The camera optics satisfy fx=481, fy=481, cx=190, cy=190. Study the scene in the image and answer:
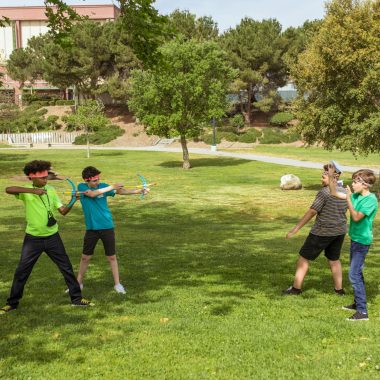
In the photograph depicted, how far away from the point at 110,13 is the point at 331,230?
87.6m

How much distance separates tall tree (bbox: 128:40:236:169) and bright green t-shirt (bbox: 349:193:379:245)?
26960mm

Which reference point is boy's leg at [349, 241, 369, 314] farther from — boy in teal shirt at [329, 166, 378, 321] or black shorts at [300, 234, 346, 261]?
black shorts at [300, 234, 346, 261]

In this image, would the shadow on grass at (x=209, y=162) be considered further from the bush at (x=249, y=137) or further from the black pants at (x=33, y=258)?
the black pants at (x=33, y=258)

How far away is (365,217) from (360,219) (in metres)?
0.10

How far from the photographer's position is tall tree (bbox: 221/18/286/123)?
6088cm

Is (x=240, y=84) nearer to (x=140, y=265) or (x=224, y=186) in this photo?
(x=224, y=186)

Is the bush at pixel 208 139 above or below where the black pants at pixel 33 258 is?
above

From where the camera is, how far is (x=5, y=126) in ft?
204

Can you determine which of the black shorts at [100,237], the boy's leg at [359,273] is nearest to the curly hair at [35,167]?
the black shorts at [100,237]

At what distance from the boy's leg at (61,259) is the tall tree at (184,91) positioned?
26574mm

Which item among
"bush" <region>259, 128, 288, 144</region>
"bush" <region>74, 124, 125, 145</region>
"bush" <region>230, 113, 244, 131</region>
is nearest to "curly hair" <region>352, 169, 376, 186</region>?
"bush" <region>259, 128, 288, 144</region>

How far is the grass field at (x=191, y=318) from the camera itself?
4.80 metres

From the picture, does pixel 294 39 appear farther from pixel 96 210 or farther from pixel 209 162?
pixel 96 210

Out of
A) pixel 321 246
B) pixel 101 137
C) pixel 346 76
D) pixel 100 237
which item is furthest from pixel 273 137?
pixel 100 237
